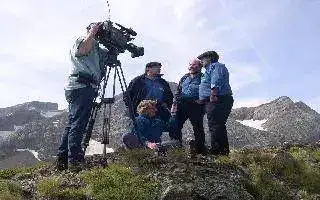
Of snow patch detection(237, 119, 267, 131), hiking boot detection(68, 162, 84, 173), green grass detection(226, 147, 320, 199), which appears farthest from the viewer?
snow patch detection(237, 119, 267, 131)

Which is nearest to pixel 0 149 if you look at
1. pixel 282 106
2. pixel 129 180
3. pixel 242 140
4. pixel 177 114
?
pixel 242 140

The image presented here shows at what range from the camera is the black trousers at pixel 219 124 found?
38.6 feet

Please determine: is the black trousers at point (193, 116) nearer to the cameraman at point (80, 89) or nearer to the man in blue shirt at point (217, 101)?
the man in blue shirt at point (217, 101)

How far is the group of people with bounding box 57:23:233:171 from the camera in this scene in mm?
10602

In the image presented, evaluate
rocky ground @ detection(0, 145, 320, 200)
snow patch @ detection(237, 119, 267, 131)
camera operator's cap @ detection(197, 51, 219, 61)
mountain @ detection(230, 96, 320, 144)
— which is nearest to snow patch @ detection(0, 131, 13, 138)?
mountain @ detection(230, 96, 320, 144)

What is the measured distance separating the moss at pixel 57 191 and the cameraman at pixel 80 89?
1409mm

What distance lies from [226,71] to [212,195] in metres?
4.37

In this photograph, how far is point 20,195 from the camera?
28.4 feet

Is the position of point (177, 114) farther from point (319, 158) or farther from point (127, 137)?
point (319, 158)

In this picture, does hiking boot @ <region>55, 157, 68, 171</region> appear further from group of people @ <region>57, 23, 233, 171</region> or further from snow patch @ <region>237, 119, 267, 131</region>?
snow patch @ <region>237, 119, 267, 131</region>

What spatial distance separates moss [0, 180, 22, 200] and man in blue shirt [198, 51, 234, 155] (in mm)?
4590

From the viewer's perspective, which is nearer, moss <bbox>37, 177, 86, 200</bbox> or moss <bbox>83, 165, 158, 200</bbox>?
moss <bbox>83, 165, 158, 200</bbox>

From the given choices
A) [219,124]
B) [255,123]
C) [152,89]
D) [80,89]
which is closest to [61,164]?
[80,89]

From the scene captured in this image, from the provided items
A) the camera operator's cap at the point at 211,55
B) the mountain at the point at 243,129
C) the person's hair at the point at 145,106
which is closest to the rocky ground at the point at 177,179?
the person's hair at the point at 145,106
